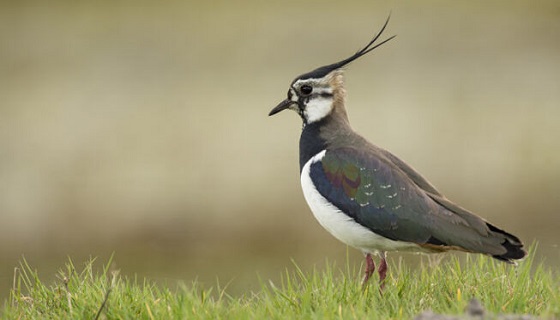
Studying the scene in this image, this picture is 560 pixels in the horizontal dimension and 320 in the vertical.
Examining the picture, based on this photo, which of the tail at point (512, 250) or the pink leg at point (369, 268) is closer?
the tail at point (512, 250)

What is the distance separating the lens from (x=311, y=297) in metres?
8.16

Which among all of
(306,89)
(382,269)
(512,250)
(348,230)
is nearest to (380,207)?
(348,230)

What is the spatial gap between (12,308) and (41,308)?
6.5 inches

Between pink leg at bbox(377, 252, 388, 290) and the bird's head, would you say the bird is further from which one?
the bird's head

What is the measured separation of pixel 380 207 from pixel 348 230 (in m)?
0.22

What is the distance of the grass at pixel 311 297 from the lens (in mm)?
7840

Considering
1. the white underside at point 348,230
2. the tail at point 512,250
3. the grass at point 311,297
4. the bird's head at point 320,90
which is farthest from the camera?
the bird's head at point 320,90

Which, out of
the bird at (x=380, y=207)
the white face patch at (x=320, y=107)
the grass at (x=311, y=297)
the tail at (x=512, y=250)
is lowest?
the grass at (x=311, y=297)

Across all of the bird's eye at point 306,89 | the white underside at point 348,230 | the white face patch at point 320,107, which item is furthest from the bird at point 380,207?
the bird's eye at point 306,89

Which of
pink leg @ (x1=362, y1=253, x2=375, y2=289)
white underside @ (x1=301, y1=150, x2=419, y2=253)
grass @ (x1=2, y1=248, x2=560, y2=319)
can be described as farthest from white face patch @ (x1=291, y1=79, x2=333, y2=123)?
grass @ (x1=2, y1=248, x2=560, y2=319)

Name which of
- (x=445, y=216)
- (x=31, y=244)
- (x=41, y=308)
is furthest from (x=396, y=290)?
(x=31, y=244)

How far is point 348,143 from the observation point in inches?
357

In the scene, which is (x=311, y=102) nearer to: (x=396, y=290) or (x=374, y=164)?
(x=374, y=164)

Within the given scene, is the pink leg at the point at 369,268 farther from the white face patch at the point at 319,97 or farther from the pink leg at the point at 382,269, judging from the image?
the white face patch at the point at 319,97
